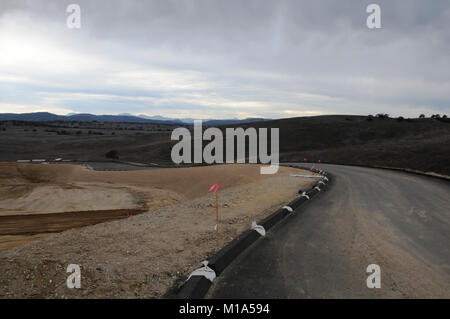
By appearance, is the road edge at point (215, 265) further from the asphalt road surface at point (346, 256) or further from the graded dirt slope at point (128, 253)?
the graded dirt slope at point (128, 253)

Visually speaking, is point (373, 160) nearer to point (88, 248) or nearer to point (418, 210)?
point (418, 210)

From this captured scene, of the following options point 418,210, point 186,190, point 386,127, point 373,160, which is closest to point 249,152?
point 373,160

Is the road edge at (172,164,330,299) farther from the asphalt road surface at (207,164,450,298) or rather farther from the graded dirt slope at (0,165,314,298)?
the graded dirt slope at (0,165,314,298)

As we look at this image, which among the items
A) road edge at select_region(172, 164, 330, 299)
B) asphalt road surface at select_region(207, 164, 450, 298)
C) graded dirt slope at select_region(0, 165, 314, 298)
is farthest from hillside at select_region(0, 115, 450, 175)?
road edge at select_region(172, 164, 330, 299)

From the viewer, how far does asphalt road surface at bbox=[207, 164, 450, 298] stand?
4570mm

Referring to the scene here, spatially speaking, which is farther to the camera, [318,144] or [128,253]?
[318,144]

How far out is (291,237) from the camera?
7.21 meters

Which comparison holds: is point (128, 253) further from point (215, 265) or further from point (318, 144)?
point (318, 144)

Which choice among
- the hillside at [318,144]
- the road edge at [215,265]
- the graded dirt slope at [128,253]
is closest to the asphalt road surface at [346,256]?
the road edge at [215,265]

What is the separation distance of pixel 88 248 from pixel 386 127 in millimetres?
75507

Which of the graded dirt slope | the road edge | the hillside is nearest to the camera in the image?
the road edge

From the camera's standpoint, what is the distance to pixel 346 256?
5914 millimetres

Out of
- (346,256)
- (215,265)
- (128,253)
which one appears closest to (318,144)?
(346,256)

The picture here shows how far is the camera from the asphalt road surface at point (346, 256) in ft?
15.0
